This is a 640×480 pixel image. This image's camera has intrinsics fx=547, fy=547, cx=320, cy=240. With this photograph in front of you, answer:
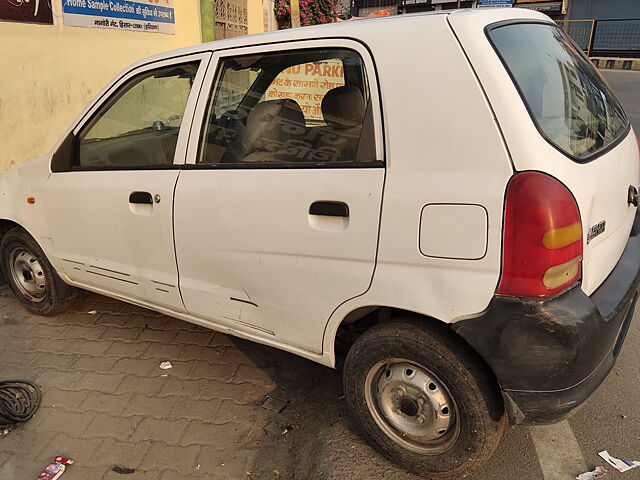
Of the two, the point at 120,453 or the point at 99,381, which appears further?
the point at 99,381

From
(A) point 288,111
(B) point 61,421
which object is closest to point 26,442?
(B) point 61,421

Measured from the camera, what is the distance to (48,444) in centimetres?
266

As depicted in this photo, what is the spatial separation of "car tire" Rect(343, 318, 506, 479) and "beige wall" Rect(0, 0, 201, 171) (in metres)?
5.46

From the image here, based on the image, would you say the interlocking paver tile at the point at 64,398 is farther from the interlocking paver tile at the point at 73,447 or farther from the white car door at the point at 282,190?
the white car door at the point at 282,190

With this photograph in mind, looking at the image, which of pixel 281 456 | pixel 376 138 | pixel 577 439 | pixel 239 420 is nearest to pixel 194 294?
pixel 239 420

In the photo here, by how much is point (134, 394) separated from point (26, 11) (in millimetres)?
5061

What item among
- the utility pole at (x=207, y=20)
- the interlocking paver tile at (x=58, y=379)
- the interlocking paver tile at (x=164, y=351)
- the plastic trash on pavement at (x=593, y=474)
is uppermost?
the utility pole at (x=207, y=20)

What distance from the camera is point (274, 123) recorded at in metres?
2.73

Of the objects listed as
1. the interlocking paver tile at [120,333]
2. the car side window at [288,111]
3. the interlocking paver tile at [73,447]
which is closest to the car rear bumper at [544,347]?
the car side window at [288,111]

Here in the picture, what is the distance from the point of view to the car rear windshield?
1979mm

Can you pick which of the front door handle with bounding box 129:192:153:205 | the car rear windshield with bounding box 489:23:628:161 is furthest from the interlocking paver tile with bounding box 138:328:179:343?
the car rear windshield with bounding box 489:23:628:161

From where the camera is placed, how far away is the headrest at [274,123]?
8.67 feet

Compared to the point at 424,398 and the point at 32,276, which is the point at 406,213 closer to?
the point at 424,398

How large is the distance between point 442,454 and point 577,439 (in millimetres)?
776
